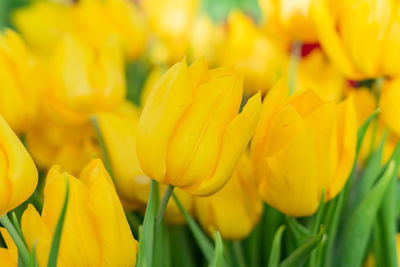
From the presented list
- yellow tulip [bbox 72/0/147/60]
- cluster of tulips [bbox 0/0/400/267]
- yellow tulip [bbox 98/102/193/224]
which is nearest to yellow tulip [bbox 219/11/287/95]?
cluster of tulips [bbox 0/0/400/267]

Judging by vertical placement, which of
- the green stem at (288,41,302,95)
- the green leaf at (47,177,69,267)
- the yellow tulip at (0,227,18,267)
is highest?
the green stem at (288,41,302,95)

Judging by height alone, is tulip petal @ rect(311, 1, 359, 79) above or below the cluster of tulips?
above

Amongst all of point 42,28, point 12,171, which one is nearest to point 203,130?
point 12,171

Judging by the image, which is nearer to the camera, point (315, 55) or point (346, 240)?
point (346, 240)

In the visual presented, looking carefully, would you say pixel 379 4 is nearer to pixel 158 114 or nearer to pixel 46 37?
pixel 158 114

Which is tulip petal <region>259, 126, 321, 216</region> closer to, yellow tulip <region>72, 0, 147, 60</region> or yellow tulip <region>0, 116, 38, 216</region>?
yellow tulip <region>0, 116, 38, 216</region>

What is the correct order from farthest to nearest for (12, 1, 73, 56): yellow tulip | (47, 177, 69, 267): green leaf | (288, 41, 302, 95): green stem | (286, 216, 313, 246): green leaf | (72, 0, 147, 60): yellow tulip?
(12, 1, 73, 56): yellow tulip < (72, 0, 147, 60): yellow tulip < (288, 41, 302, 95): green stem < (286, 216, 313, 246): green leaf < (47, 177, 69, 267): green leaf

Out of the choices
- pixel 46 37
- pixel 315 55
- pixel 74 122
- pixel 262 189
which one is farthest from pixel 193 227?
pixel 46 37

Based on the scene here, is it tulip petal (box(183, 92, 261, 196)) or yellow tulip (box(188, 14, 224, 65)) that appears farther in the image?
yellow tulip (box(188, 14, 224, 65))
